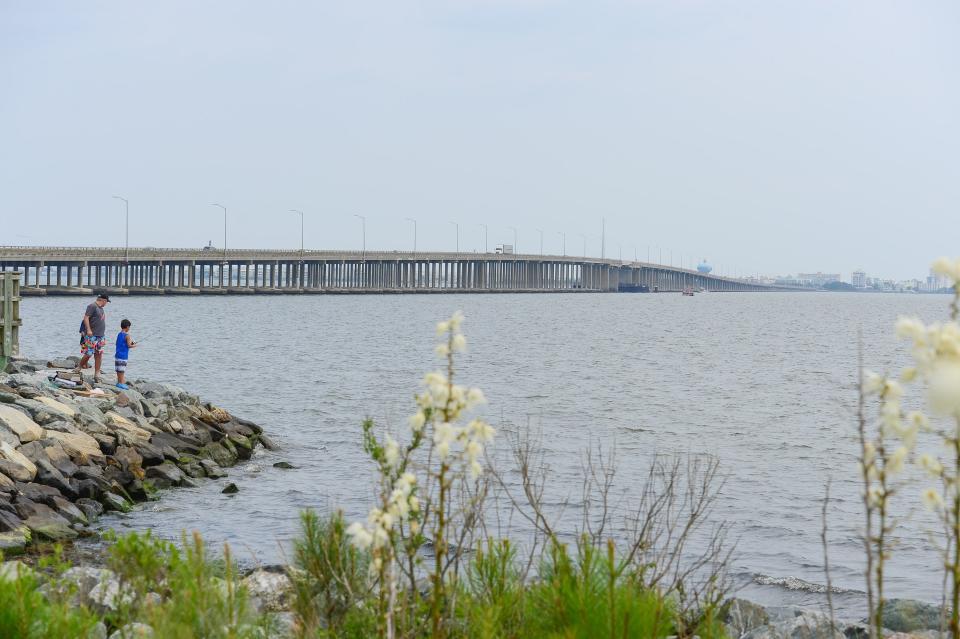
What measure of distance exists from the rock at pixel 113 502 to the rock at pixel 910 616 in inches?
435

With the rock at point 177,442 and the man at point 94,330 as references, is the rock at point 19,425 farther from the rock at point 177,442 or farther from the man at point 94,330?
the man at point 94,330

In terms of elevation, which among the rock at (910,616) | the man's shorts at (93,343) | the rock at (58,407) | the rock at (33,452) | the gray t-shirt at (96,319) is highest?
the gray t-shirt at (96,319)

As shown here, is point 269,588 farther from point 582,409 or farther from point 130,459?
point 582,409

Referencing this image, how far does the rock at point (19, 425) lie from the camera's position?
16.3 meters

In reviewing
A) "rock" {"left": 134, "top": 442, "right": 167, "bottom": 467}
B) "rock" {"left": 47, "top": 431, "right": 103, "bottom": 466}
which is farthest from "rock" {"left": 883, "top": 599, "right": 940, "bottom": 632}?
"rock" {"left": 134, "top": 442, "right": 167, "bottom": 467}

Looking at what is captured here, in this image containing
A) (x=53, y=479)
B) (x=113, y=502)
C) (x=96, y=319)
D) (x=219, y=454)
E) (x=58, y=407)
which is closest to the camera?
(x=53, y=479)

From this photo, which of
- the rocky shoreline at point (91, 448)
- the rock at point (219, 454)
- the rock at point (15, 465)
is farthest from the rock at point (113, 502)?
the rock at point (219, 454)

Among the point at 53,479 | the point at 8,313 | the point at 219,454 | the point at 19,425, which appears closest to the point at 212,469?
the point at 219,454

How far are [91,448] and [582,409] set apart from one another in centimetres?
1739

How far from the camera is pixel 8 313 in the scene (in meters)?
23.3

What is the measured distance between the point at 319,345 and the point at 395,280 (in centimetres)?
12128

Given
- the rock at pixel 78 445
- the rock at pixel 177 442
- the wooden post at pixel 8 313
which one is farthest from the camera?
the wooden post at pixel 8 313

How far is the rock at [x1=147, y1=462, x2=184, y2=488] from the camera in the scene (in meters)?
18.6

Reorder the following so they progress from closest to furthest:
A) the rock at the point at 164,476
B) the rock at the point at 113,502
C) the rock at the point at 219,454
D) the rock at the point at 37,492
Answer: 1. the rock at the point at 37,492
2. the rock at the point at 113,502
3. the rock at the point at 164,476
4. the rock at the point at 219,454
